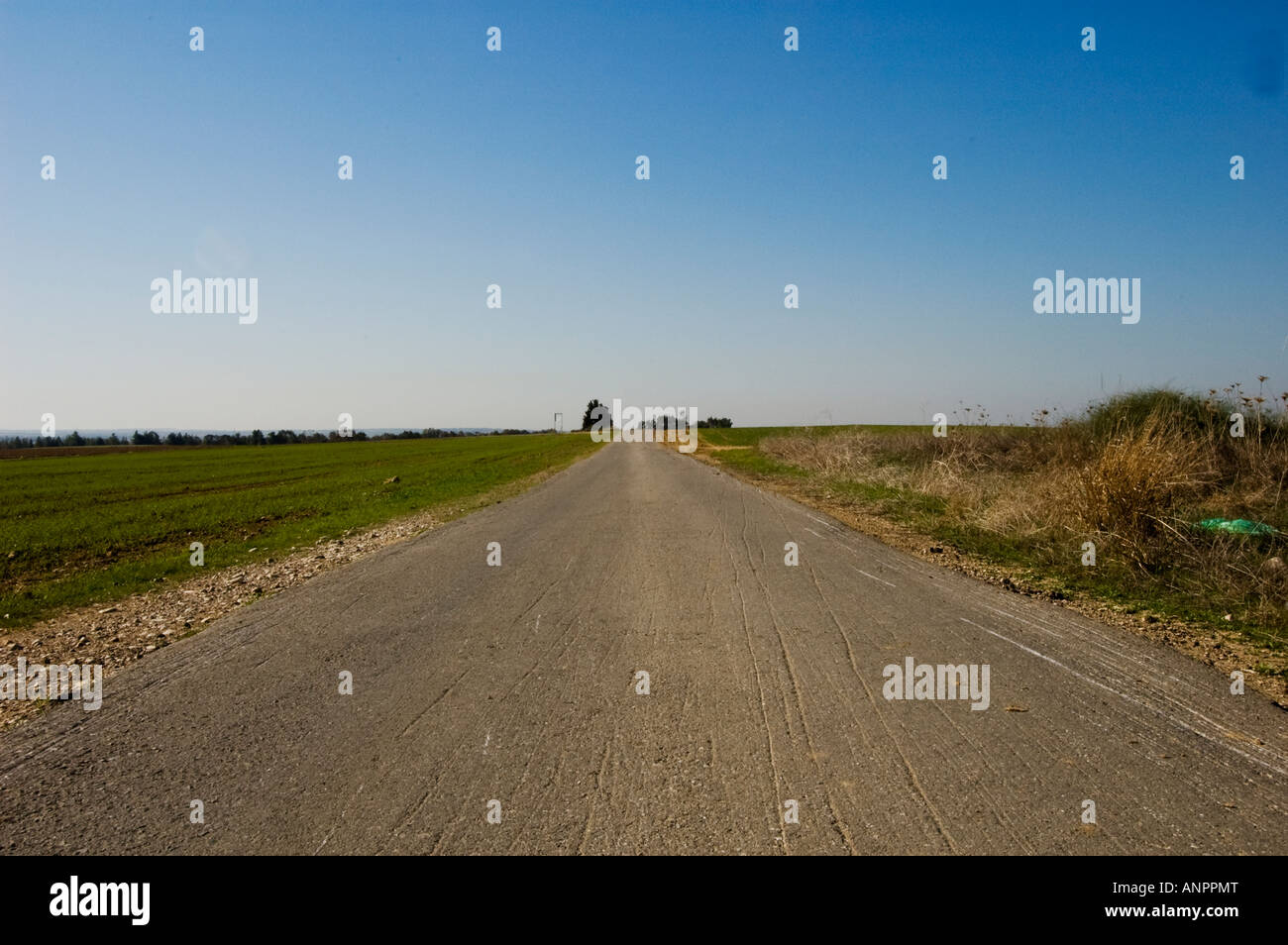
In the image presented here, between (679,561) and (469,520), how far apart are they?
21.0ft

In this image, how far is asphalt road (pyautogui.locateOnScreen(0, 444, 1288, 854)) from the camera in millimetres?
2986

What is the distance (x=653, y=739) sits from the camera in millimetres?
3861

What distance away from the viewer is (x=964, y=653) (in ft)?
17.2

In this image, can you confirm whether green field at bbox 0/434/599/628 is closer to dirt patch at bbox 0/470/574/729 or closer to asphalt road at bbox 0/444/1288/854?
dirt patch at bbox 0/470/574/729

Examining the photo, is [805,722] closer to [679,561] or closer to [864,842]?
[864,842]

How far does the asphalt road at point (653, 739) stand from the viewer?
2986mm

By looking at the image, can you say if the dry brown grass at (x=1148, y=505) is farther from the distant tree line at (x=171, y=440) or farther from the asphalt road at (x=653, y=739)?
the distant tree line at (x=171, y=440)

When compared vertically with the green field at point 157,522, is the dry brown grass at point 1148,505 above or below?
above

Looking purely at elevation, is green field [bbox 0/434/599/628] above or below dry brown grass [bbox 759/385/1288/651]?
below

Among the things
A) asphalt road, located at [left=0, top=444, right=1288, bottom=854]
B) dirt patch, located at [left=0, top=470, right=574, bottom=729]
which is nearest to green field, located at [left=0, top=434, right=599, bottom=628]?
dirt patch, located at [left=0, top=470, right=574, bottom=729]

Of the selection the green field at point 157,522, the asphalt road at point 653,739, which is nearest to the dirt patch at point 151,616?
the asphalt road at point 653,739

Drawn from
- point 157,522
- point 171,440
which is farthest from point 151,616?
point 171,440

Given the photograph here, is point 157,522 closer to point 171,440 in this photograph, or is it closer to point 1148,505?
point 1148,505
